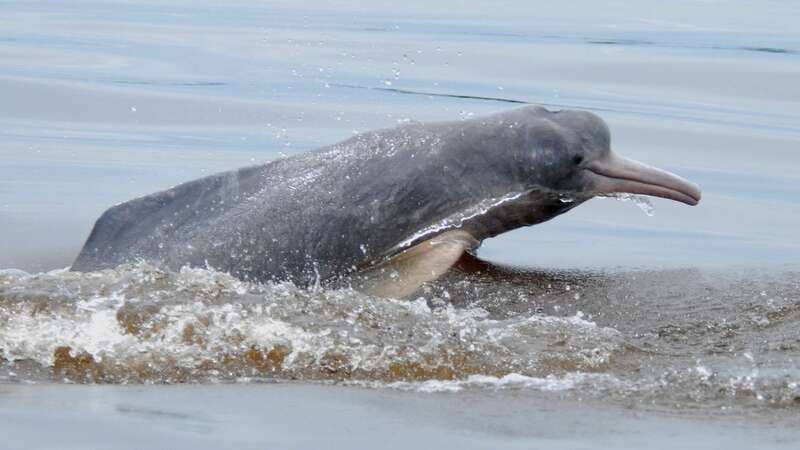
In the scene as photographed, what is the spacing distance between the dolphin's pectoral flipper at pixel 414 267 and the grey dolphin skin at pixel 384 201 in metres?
0.01

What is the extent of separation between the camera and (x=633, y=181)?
11805 mm

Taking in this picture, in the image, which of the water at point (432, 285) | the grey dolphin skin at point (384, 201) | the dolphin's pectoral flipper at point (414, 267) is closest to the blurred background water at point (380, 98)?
the water at point (432, 285)

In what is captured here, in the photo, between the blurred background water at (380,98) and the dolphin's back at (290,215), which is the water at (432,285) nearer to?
the blurred background water at (380,98)

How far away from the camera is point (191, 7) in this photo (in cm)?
3878

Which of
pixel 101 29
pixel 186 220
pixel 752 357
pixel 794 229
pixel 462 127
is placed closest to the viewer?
pixel 752 357

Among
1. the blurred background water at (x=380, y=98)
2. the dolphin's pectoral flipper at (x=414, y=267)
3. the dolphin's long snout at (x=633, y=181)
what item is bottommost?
the dolphin's pectoral flipper at (x=414, y=267)

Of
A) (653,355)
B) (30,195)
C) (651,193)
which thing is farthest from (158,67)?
(653,355)

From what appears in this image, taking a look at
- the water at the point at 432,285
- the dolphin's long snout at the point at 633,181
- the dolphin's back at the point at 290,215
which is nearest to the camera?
the water at the point at 432,285

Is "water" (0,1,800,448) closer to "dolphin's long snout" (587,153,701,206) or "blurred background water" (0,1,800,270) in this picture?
"blurred background water" (0,1,800,270)

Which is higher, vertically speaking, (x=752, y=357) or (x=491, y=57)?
(x=491, y=57)

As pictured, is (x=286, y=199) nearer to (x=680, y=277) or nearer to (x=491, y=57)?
(x=680, y=277)

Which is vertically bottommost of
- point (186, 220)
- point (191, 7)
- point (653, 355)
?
point (653, 355)

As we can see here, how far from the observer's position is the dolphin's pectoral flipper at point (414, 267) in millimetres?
10000

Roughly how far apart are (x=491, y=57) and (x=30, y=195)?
14194 mm
